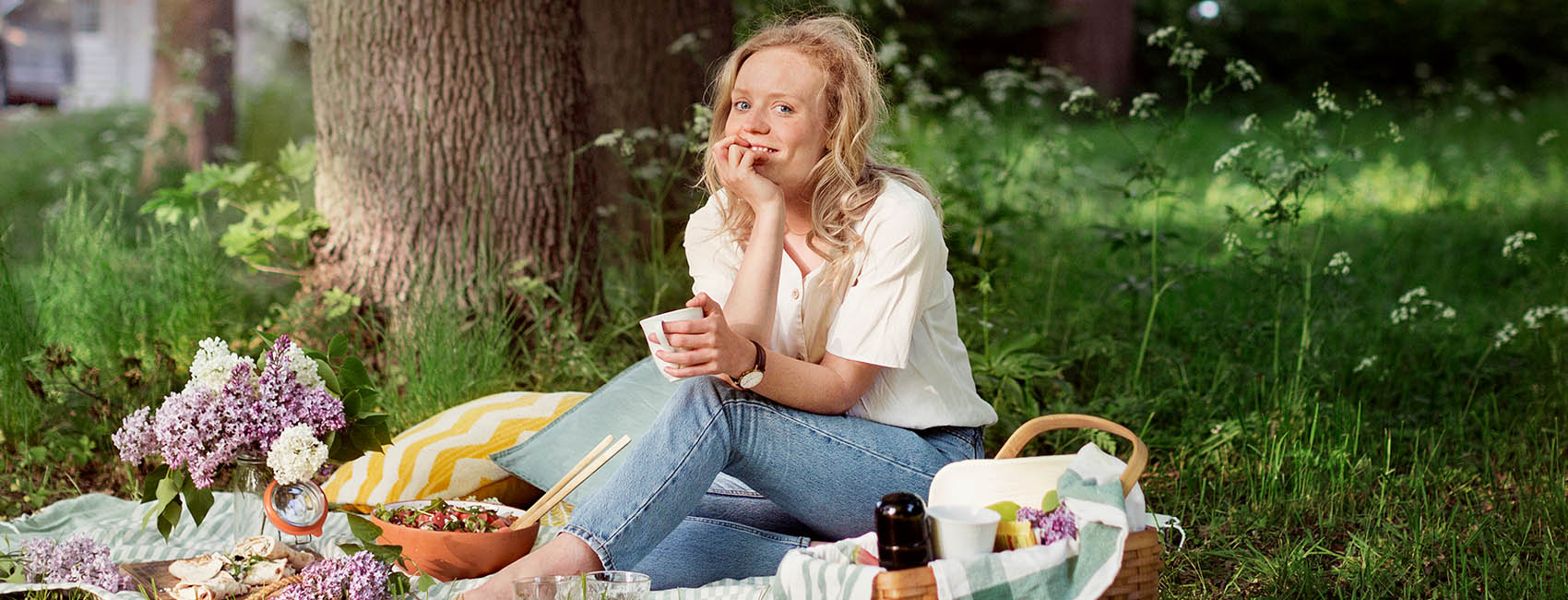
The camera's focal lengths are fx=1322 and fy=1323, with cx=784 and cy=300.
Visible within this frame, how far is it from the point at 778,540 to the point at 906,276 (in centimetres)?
63

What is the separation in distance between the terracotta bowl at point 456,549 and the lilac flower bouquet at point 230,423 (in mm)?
307

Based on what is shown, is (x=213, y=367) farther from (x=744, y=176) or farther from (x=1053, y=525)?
(x=1053, y=525)

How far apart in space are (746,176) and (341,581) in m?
1.04

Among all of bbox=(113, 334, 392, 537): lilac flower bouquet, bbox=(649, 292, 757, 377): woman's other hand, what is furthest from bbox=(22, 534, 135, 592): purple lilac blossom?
bbox=(649, 292, 757, 377): woman's other hand

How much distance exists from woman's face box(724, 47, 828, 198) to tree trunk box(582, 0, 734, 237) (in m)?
2.43

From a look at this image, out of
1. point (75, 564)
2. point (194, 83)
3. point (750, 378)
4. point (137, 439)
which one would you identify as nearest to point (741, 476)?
point (750, 378)

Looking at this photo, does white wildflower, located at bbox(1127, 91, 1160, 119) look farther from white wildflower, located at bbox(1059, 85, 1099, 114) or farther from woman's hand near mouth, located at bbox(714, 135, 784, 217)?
woman's hand near mouth, located at bbox(714, 135, 784, 217)

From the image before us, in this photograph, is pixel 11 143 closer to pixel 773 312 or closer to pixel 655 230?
pixel 655 230

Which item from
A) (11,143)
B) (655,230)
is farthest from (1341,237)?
(11,143)

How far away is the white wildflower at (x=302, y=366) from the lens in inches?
92.7

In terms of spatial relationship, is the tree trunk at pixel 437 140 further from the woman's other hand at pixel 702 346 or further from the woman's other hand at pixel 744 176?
the woman's other hand at pixel 702 346

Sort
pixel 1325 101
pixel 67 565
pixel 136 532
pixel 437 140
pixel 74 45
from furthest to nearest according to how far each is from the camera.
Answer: pixel 74 45
pixel 437 140
pixel 1325 101
pixel 136 532
pixel 67 565

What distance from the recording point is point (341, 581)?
2281 millimetres

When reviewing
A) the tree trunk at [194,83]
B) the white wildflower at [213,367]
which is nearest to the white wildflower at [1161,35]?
the white wildflower at [213,367]
